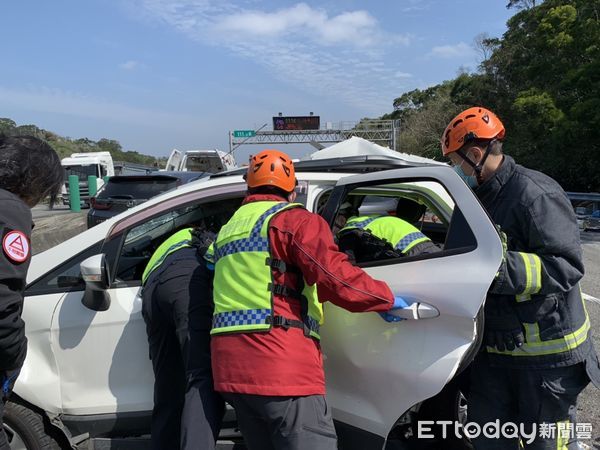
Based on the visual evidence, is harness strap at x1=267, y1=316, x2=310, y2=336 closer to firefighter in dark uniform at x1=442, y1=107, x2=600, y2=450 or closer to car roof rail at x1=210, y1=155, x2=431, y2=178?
firefighter in dark uniform at x1=442, y1=107, x2=600, y2=450

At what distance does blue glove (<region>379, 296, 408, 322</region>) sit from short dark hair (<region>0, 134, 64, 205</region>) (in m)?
1.43

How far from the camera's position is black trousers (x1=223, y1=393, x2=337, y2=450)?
177 centimetres

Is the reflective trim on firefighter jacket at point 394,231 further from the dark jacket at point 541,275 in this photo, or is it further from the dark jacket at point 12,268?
the dark jacket at point 12,268

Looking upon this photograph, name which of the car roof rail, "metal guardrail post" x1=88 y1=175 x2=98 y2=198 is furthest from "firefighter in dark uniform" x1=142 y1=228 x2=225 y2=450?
"metal guardrail post" x1=88 y1=175 x2=98 y2=198

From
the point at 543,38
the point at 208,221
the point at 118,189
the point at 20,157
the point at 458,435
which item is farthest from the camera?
the point at 543,38

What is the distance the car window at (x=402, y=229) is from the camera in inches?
83.0

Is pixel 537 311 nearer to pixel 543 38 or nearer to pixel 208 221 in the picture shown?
pixel 208 221

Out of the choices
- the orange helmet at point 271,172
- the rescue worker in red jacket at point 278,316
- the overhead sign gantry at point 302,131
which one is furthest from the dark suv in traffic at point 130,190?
the overhead sign gantry at point 302,131

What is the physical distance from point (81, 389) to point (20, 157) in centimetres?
138

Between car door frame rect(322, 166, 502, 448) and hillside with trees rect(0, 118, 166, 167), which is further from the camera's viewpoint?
hillside with trees rect(0, 118, 166, 167)

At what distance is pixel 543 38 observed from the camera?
771 inches

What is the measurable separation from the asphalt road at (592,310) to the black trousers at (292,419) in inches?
84.6

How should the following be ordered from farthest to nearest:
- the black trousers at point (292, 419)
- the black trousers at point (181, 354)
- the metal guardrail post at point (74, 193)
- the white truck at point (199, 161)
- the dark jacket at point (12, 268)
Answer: the metal guardrail post at point (74, 193) → the white truck at point (199, 161) → the black trousers at point (181, 354) → the black trousers at point (292, 419) → the dark jacket at point (12, 268)

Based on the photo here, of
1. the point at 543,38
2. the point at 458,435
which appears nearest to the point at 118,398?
the point at 458,435
